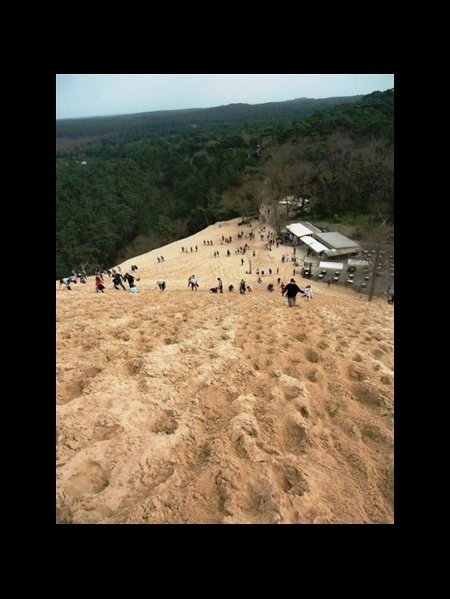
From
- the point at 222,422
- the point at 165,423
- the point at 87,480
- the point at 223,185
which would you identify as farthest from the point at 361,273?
the point at 223,185

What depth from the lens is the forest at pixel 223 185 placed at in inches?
1483

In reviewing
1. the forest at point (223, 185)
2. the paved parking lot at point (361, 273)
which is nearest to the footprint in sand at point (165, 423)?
the paved parking lot at point (361, 273)

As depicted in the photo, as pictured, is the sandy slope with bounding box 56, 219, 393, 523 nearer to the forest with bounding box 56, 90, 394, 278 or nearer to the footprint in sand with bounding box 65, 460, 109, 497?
the footprint in sand with bounding box 65, 460, 109, 497

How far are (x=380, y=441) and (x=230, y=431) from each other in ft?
5.19

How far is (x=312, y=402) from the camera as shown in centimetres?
448

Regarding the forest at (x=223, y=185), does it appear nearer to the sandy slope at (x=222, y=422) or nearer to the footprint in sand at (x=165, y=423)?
the sandy slope at (x=222, y=422)

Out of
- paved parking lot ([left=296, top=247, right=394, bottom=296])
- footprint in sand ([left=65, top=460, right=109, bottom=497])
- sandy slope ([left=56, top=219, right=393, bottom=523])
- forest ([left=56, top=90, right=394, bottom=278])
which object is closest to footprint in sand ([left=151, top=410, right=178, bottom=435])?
sandy slope ([left=56, top=219, right=393, bottom=523])

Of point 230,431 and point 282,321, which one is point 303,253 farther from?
point 230,431

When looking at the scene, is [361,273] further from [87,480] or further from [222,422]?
[87,480]

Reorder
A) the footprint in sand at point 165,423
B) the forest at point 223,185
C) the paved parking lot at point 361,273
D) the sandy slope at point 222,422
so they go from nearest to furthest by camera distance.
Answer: the sandy slope at point 222,422
the footprint in sand at point 165,423
the paved parking lot at point 361,273
the forest at point 223,185

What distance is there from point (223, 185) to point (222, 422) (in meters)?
49.5

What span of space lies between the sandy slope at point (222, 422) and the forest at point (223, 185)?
27660mm

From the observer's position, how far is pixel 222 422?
4086 mm

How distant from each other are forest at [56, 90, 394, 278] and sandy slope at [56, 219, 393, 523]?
90.7ft
